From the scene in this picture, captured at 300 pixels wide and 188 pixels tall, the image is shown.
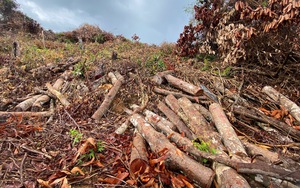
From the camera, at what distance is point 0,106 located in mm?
4270

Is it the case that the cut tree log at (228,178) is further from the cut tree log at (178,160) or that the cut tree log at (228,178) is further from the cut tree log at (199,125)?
the cut tree log at (199,125)

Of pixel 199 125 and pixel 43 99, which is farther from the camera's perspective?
pixel 43 99

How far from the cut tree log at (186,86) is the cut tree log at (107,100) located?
1.12 m

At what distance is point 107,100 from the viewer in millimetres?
4160

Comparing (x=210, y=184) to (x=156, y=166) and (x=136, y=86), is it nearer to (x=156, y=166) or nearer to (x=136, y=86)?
(x=156, y=166)

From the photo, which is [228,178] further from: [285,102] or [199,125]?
[285,102]

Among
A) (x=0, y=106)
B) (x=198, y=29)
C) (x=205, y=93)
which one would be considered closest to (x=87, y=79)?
(x=0, y=106)

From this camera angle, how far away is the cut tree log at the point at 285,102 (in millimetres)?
3850

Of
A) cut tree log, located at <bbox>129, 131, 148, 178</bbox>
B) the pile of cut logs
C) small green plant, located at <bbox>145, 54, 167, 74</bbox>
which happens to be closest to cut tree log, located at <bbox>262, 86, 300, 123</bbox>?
the pile of cut logs

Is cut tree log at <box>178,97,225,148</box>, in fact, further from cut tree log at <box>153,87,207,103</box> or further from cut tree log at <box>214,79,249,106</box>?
cut tree log at <box>214,79,249,106</box>

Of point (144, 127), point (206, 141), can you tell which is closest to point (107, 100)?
point (144, 127)

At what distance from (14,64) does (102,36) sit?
8.71 m

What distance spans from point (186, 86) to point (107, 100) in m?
1.65

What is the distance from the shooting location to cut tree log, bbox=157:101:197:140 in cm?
324
